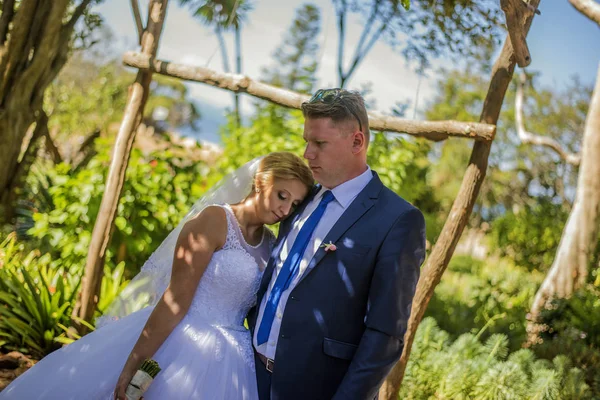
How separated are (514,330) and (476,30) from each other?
3879mm

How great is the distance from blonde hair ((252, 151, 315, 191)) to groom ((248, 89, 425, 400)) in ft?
0.61

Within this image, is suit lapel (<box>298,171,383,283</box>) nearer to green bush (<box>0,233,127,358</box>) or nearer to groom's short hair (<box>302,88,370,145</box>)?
groom's short hair (<box>302,88,370,145</box>)

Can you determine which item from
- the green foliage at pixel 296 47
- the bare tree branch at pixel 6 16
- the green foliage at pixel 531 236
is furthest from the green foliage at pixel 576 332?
the green foliage at pixel 296 47

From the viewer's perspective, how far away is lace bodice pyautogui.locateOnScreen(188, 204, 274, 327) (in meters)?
2.55

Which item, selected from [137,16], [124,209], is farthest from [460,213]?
[124,209]

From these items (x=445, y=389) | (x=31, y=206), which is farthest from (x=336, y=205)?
(x=31, y=206)

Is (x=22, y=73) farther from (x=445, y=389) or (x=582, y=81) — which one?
(x=582, y=81)

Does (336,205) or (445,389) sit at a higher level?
(336,205)

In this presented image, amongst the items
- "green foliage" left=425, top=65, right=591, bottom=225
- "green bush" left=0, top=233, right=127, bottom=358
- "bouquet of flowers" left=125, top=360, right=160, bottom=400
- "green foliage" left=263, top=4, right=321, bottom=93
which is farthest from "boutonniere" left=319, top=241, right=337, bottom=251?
"green foliage" left=263, top=4, right=321, bottom=93

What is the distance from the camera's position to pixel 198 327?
2516 mm

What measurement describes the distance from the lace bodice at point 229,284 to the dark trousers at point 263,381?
25 centimetres

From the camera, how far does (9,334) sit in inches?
164

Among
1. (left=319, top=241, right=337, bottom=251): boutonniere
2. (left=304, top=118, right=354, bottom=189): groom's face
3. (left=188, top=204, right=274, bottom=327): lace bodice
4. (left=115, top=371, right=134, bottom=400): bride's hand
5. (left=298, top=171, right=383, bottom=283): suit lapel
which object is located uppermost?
(left=304, top=118, right=354, bottom=189): groom's face

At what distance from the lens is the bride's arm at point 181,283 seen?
245cm
